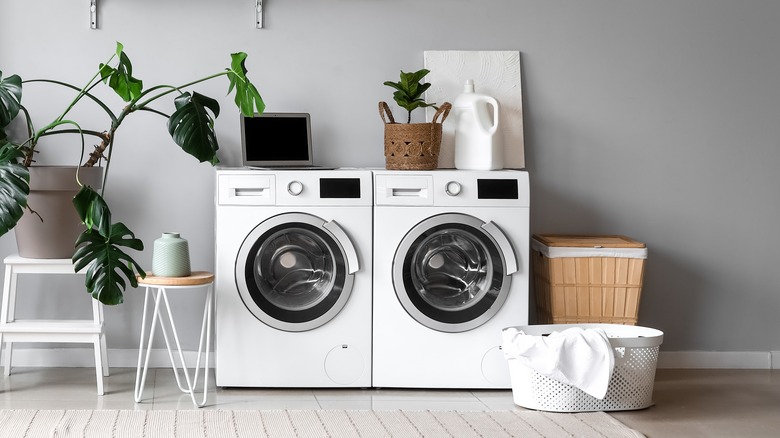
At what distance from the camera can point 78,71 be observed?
3850mm

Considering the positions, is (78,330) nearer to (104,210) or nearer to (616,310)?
(104,210)

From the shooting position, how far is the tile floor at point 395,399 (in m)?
3.21

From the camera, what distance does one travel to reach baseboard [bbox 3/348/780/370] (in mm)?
3869

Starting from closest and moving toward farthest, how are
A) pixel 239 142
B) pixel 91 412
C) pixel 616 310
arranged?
pixel 91 412 < pixel 616 310 < pixel 239 142

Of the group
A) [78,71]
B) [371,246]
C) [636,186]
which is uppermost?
[78,71]

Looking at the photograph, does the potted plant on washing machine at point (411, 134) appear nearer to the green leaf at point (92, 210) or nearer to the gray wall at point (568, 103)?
the gray wall at point (568, 103)

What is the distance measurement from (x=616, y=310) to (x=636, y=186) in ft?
2.28

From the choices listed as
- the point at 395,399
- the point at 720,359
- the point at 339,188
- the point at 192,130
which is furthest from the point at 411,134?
the point at 720,359

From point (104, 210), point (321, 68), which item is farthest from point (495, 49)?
point (104, 210)

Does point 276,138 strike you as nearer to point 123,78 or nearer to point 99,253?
point 123,78

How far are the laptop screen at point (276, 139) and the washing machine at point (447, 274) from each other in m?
0.44

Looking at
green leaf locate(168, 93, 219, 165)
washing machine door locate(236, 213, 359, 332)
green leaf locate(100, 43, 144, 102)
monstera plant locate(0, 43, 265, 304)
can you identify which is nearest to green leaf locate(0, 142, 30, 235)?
monstera plant locate(0, 43, 265, 304)

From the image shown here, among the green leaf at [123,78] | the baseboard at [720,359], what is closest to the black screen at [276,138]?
the green leaf at [123,78]

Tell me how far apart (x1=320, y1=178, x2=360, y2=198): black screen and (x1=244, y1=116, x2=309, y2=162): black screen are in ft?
1.10
